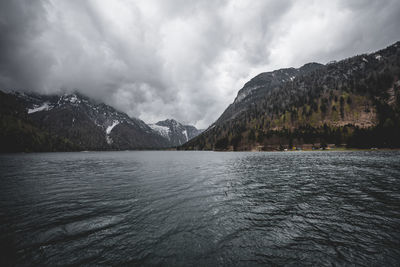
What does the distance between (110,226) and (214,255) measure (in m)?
7.73

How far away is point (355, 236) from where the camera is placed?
→ 9586 mm

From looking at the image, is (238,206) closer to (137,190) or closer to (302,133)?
(137,190)

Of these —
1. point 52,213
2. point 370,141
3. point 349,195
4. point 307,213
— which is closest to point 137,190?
point 52,213

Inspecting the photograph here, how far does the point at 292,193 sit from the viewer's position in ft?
62.0

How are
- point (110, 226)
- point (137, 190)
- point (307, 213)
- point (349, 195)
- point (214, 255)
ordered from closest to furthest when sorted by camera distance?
point (214, 255)
point (110, 226)
point (307, 213)
point (349, 195)
point (137, 190)

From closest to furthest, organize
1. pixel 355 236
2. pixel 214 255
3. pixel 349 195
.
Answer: pixel 214 255, pixel 355 236, pixel 349 195

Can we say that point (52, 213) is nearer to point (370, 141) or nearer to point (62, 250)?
point (62, 250)

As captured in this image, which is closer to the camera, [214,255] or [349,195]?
[214,255]

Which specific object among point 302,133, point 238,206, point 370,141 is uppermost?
point 302,133

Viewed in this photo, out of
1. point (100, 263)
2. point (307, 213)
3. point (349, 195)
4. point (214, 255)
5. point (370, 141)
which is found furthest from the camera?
point (370, 141)

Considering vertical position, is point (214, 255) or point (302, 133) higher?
point (302, 133)

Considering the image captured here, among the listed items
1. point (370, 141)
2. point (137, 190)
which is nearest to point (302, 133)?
point (370, 141)

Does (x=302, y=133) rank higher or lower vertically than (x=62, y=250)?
higher

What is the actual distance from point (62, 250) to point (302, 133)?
211 m
